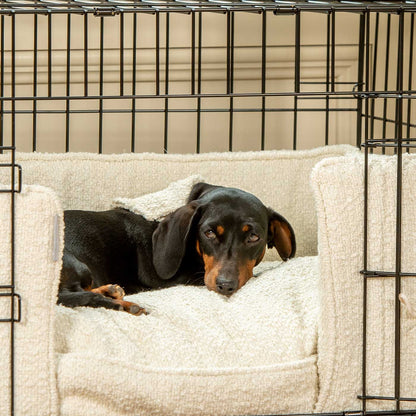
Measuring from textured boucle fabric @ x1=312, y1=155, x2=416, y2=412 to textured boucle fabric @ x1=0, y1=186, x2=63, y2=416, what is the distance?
462 mm

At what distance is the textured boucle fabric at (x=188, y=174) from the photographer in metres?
2.29

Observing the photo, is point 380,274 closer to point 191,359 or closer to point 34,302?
point 191,359

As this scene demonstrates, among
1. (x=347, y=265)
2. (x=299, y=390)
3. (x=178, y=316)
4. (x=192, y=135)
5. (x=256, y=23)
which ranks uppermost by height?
(x=256, y=23)

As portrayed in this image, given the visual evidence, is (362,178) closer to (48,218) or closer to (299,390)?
(299,390)

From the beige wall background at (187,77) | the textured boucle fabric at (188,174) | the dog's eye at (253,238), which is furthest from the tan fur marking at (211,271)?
the beige wall background at (187,77)

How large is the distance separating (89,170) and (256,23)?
0.98 metres

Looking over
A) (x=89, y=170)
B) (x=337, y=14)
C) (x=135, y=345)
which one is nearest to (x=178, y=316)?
(x=135, y=345)

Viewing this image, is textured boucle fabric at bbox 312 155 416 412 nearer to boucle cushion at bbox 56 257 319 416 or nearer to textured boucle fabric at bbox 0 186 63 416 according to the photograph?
boucle cushion at bbox 56 257 319 416

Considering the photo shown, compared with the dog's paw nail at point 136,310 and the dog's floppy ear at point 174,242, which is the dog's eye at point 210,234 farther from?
the dog's paw nail at point 136,310

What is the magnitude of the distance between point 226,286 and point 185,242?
0.24 metres

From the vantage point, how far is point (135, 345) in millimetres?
1409

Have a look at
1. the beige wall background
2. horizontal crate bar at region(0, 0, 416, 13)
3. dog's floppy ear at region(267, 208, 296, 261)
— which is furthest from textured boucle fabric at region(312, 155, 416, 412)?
the beige wall background

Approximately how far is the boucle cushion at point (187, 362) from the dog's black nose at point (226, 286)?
250 millimetres

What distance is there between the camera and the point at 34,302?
4.41 ft
